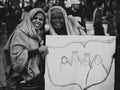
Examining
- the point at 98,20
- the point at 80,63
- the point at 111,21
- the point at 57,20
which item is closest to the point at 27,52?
the point at 57,20

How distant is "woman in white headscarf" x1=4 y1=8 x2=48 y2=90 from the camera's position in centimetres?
245

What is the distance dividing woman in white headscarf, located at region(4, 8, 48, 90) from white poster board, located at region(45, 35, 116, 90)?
0.09m

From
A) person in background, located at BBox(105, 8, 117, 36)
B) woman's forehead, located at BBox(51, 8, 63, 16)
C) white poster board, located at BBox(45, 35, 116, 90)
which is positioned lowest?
white poster board, located at BBox(45, 35, 116, 90)

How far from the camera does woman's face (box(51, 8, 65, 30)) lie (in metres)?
2.49

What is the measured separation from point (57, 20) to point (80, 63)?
18.2 inches

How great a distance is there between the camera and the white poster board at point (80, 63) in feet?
8.23

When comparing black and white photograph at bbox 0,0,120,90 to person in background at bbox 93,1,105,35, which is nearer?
black and white photograph at bbox 0,0,120,90

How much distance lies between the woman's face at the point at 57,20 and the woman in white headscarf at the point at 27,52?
0.09m

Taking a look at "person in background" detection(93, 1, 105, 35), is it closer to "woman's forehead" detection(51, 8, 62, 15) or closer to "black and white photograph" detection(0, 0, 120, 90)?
"black and white photograph" detection(0, 0, 120, 90)

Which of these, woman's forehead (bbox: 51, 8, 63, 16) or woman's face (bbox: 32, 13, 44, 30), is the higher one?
woman's forehead (bbox: 51, 8, 63, 16)

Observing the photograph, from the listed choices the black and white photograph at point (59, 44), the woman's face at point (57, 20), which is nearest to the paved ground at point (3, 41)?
the black and white photograph at point (59, 44)

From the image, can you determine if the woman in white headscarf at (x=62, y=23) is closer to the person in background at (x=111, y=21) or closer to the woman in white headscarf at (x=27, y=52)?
the woman in white headscarf at (x=27, y=52)

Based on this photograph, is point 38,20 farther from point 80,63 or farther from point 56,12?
point 80,63

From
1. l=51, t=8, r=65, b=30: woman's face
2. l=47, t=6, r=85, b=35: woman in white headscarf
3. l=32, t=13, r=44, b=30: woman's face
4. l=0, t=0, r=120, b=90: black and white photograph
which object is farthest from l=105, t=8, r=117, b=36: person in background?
l=32, t=13, r=44, b=30: woman's face
